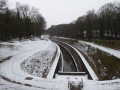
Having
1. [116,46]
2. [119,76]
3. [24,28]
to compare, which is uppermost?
[24,28]

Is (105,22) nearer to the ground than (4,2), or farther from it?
nearer to the ground

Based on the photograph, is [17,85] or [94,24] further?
[94,24]

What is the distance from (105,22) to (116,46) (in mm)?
18699

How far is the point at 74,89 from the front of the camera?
7.18m

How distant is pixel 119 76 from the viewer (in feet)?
30.9


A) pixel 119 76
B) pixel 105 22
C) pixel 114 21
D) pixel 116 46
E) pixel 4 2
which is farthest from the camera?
pixel 105 22

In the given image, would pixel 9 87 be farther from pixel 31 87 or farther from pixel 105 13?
pixel 105 13

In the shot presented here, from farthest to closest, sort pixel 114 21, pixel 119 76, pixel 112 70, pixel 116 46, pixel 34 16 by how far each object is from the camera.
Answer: pixel 34 16, pixel 114 21, pixel 116 46, pixel 112 70, pixel 119 76

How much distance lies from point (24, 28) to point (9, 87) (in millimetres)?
30582

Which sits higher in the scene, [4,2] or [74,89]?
[4,2]

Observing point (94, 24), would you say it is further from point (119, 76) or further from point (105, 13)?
point (119, 76)

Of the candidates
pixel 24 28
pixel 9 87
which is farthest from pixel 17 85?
pixel 24 28

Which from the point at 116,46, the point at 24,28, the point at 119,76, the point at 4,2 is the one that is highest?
the point at 4,2

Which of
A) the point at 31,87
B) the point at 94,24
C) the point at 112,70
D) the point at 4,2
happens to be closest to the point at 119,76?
the point at 112,70
